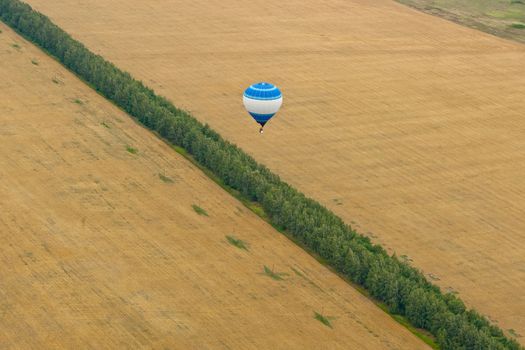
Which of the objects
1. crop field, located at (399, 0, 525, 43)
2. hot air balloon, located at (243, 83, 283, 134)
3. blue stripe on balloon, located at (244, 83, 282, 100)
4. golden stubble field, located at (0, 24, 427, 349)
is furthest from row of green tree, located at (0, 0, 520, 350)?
crop field, located at (399, 0, 525, 43)

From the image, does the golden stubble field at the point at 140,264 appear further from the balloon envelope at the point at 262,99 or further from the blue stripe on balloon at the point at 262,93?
the blue stripe on balloon at the point at 262,93

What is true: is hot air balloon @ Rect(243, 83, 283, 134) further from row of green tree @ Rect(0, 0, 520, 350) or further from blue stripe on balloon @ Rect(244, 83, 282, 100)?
row of green tree @ Rect(0, 0, 520, 350)

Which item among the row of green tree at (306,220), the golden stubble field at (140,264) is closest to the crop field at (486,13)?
the row of green tree at (306,220)

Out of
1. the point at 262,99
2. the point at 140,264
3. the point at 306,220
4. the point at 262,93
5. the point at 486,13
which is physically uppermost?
the point at 262,93

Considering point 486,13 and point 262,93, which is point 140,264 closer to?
point 262,93

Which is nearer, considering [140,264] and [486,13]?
[140,264]

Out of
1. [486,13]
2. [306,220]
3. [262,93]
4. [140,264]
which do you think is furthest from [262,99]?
[486,13]

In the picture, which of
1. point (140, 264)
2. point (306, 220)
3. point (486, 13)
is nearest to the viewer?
point (140, 264)
